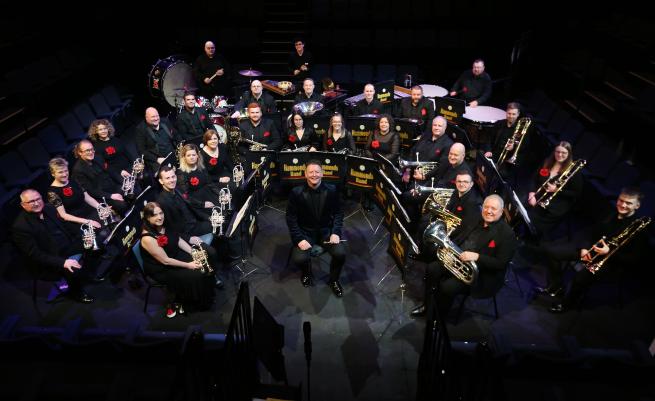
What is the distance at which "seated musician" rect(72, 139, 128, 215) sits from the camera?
6441mm

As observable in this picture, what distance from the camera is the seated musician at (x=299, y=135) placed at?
300 inches

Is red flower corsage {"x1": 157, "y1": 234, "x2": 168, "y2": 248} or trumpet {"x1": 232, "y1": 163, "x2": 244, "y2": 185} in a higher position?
red flower corsage {"x1": 157, "y1": 234, "x2": 168, "y2": 248}

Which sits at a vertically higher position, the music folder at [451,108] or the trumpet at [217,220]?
the trumpet at [217,220]

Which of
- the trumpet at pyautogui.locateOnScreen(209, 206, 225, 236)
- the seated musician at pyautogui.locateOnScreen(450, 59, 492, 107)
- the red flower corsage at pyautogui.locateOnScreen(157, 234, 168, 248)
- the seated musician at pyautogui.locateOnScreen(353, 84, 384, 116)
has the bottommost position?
the seated musician at pyautogui.locateOnScreen(450, 59, 492, 107)

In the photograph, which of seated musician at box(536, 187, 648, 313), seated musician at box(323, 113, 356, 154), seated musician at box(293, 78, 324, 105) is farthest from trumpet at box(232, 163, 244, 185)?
seated musician at box(536, 187, 648, 313)

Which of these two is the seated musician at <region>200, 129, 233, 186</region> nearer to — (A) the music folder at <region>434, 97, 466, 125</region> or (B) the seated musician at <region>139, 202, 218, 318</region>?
(B) the seated musician at <region>139, 202, 218, 318</region>

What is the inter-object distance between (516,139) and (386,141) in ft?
6.84

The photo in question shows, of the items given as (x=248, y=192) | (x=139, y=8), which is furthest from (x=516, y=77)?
(x=139, y=8)

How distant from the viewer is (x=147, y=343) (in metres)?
4.02

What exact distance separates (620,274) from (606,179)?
1956 mm

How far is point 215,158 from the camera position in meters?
6.89

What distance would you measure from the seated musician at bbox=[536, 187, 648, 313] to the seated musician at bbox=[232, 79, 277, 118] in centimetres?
536

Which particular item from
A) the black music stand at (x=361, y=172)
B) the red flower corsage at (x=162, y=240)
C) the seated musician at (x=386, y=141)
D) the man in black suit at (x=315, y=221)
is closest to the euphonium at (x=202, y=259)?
the red flower corsage at (x=162, y=240)

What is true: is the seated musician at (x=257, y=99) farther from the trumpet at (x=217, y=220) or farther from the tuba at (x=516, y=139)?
the tuba at (x=516, y=139)
